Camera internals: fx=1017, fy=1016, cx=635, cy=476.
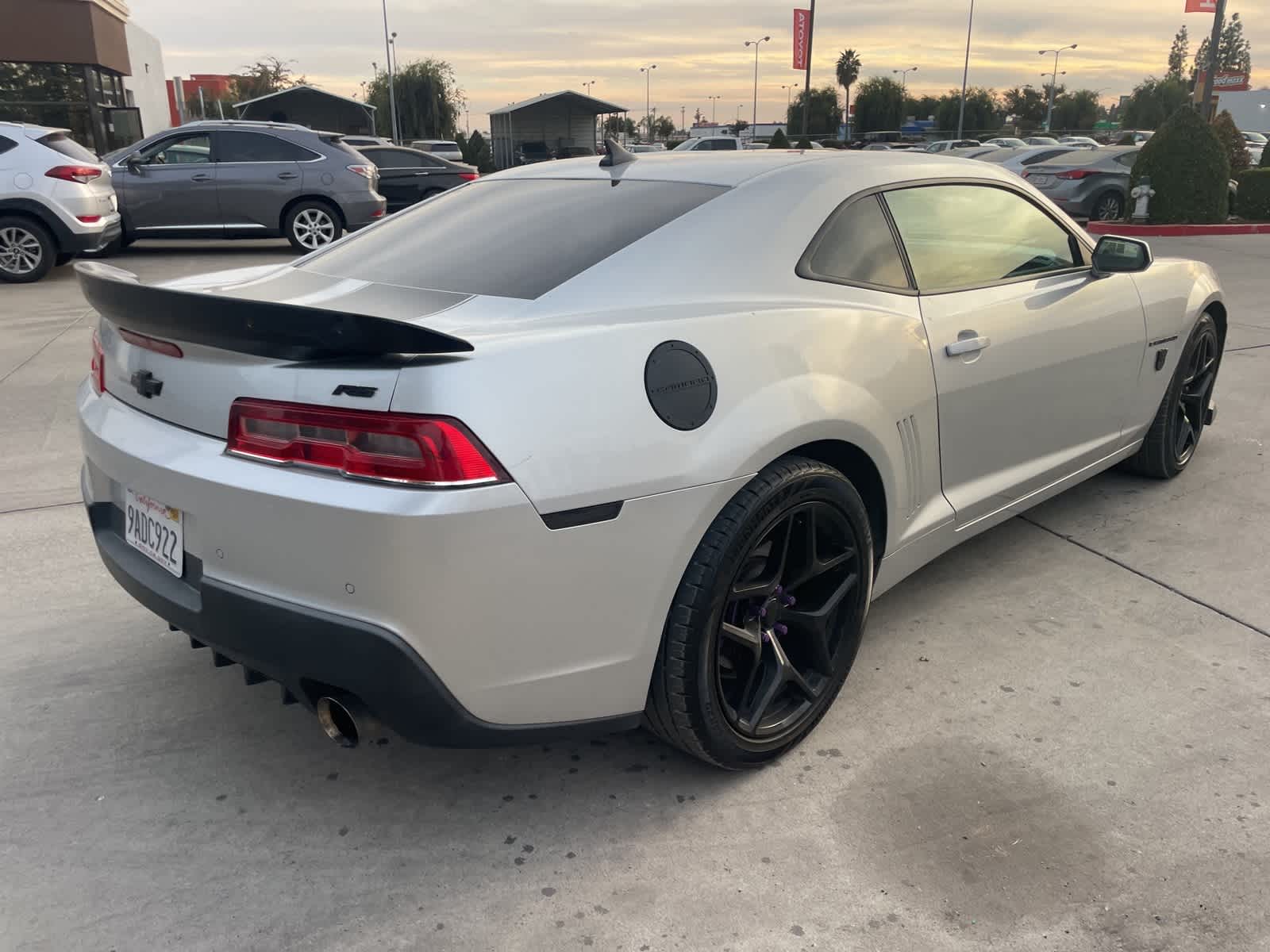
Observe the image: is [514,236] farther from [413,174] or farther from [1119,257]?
[413,174]

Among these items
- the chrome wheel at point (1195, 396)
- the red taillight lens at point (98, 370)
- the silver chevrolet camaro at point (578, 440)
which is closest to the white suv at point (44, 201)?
the silver chevrolet camaro at point (578, 440)

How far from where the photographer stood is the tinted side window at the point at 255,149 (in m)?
12.5

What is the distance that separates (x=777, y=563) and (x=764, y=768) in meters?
0.55

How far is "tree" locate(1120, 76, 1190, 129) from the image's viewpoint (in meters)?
69.3

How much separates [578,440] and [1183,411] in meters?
3.66

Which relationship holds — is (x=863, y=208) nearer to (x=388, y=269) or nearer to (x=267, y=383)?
(x=388, y=269)

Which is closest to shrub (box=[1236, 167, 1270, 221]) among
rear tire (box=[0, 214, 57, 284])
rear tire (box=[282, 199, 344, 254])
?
rear tire (box=[282, 199, 344, 254])

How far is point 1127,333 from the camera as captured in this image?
3.82 meters

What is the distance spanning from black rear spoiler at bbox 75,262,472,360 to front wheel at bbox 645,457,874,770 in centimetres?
76

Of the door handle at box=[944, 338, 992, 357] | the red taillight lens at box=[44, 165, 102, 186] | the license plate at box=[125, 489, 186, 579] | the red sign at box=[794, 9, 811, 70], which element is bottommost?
the license plate at box=[125, 489, 186, 579]

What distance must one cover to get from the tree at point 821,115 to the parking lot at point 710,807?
77.5 m

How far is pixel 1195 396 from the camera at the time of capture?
4629mm

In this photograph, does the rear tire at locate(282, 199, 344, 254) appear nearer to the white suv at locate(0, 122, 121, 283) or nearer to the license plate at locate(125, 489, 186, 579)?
the white suv at locate(0, 122, 121, 283)

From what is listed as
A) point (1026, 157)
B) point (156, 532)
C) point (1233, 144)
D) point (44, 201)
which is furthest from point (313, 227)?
point (1233, 144)
